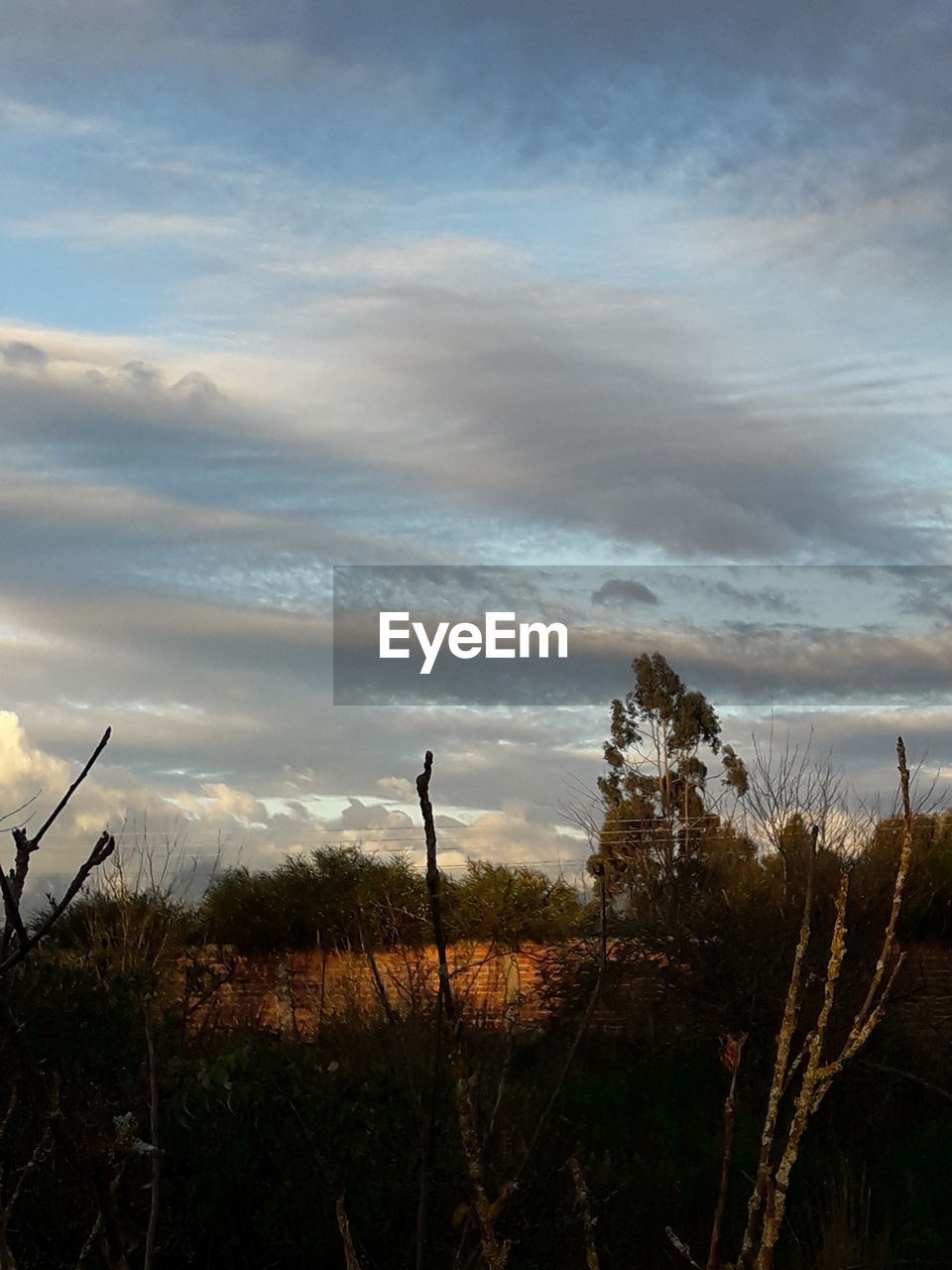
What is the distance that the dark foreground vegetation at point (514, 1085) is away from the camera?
1.80 m

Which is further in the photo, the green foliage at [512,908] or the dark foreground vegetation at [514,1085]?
the green foliage at [512,908]

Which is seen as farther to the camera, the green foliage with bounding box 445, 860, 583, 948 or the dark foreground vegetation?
the green foliage with bounding box 445, 860, 583, 948

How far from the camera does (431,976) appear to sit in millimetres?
15898

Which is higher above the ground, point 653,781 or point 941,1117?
point 653,781

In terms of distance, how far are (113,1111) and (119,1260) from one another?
4.97 metres

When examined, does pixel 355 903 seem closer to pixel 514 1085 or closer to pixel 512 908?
pixel 512 908

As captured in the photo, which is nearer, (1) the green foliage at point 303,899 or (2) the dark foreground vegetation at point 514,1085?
(2) the dark foreground vegetation at point 514,1085

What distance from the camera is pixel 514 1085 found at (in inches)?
268

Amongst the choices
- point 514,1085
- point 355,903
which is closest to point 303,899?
point 355,903

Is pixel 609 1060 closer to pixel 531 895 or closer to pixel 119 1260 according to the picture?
pixel 531 895

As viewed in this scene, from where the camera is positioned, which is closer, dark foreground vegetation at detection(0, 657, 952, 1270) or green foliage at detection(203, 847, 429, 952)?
dark foreground vegetation at detection(0, 657, 952, 1270)

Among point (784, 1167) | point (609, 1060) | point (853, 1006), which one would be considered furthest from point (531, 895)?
point (784, 1167)

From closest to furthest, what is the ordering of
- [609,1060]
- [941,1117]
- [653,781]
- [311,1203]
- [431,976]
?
[311,1203] → [941,1117] → [609,1060] → [431,976] → [653,781]

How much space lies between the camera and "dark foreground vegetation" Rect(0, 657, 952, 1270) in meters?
1.80
